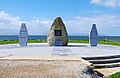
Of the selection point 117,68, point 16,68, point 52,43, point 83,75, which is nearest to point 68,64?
point 83,75

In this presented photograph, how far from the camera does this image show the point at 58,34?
22.4 meters

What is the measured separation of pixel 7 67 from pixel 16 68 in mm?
420

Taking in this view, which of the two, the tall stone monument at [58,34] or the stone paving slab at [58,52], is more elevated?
the tall stone monument at [58,34]

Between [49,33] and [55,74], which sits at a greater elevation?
[49,33]

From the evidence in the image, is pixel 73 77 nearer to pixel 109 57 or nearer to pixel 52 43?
pixel 109 57

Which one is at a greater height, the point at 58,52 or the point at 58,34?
the point at 58,34

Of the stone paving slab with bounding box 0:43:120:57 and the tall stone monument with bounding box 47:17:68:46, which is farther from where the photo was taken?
the tall stone monument with bounding box 47:17:68:46

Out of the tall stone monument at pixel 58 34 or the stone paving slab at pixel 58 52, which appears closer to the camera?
the stone paving slab at pixel 58 52

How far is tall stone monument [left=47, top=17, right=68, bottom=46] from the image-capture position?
2242cm

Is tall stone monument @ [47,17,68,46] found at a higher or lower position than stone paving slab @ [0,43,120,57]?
higher

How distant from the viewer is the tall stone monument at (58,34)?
73.6 feet

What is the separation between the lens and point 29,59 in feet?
40.8

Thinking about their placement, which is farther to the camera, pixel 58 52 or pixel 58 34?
pixel 58 34

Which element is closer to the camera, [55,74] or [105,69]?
[55,74]
